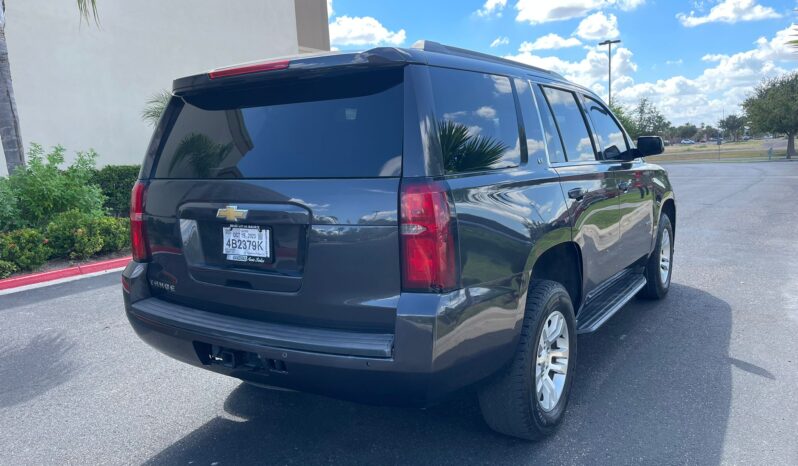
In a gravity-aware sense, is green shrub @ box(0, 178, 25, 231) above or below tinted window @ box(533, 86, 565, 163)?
below

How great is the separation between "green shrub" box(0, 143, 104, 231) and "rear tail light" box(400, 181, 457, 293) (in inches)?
323

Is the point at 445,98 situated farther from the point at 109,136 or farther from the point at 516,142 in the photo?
the point at 109,136

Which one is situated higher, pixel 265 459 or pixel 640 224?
pixel 640 224

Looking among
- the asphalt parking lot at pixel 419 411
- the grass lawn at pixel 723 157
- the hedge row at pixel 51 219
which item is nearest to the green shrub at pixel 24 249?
the hedge row at pixel 51 219

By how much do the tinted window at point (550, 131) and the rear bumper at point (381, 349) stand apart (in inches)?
46.1

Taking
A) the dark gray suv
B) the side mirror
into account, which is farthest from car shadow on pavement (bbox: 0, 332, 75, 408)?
the side mirror

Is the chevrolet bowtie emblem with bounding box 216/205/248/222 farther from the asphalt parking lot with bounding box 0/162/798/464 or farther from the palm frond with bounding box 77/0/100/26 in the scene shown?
the palm frond with bounding box 77/0/100/26

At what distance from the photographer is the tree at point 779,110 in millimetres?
42281

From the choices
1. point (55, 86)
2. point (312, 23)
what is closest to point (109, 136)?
Result: point (55, 86)

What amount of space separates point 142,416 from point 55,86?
1212cm

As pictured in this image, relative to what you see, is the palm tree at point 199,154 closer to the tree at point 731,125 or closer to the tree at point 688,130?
the tree at point 731,125

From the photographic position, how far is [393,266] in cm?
250

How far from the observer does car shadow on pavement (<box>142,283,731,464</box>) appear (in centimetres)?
309

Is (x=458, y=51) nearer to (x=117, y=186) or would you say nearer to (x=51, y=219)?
(x=51, y=219)
